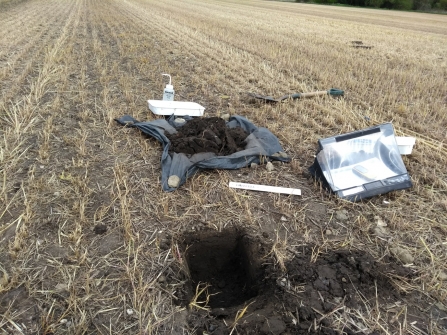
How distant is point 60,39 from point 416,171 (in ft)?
31.7

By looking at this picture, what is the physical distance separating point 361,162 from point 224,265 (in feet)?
5.83

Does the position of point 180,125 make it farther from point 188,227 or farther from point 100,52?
point 100,52

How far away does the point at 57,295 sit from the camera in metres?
2.15

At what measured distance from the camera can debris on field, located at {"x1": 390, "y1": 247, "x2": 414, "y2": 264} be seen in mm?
2559

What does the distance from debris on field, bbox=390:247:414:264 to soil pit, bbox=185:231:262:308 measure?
3.56 ft

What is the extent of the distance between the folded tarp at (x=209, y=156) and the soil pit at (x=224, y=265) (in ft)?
2.45

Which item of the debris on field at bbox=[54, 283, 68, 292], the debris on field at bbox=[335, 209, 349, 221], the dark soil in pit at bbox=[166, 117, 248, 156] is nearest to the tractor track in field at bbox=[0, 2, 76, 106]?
the dark soil in pit at bbox=[166, 117, 248, 156]

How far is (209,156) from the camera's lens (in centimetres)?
364

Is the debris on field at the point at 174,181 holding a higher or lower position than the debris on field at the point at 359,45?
higher

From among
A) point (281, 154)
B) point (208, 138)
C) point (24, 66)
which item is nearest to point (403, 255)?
point (281, 154)

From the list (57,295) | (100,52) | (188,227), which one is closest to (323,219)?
(188,227)

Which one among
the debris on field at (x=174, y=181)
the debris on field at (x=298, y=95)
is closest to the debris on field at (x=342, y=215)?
the debris on field at (x=174, y=181)

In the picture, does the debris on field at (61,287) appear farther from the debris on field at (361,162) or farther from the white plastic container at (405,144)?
the white plastic container at (405,144)

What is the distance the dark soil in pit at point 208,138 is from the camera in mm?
3723
